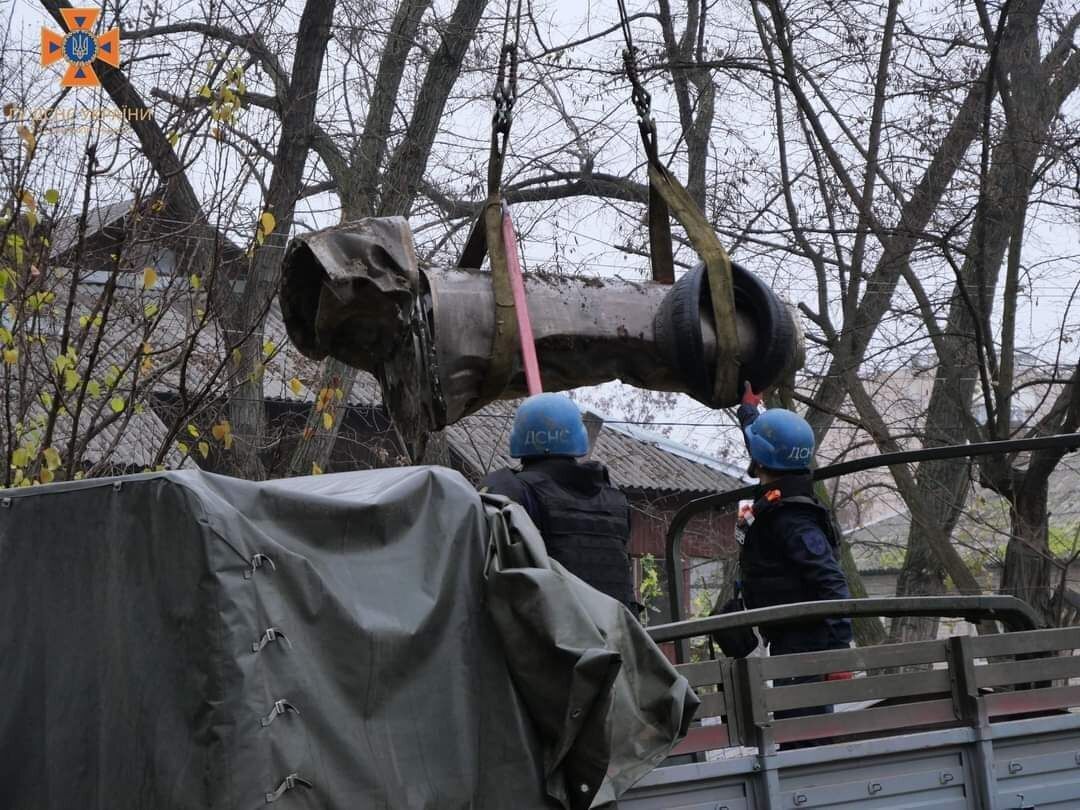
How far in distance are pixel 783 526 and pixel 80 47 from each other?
5.45 meters

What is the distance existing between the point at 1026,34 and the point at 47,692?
9025 millimetres

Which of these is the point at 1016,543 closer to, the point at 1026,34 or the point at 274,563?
the point at 1026,34

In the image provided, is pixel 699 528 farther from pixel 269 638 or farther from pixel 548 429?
pixel 269 638

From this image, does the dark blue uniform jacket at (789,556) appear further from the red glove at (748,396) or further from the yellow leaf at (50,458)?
the yellow leaf at (50,458)

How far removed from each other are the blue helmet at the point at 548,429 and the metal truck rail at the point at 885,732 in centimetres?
136

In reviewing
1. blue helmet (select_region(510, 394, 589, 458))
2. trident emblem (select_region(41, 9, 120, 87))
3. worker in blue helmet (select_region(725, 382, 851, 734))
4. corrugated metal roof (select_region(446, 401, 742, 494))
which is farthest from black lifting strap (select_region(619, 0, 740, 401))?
corrugated metal roof (select_region(446, 401, 742, 494))

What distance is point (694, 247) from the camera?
210 inches

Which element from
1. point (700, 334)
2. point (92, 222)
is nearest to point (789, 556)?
point (700, 334)

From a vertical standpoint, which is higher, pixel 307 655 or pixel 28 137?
pixel 28 137

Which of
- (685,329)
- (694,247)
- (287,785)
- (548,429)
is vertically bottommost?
(287,785)

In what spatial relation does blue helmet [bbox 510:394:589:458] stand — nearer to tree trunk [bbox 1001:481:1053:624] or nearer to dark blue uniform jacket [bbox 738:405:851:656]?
dark blue uniform jacket [bbox 738:405:851:656]

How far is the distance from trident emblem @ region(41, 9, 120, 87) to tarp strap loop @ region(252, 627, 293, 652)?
5.86 m

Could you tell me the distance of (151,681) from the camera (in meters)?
2.87

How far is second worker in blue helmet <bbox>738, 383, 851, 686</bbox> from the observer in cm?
534
